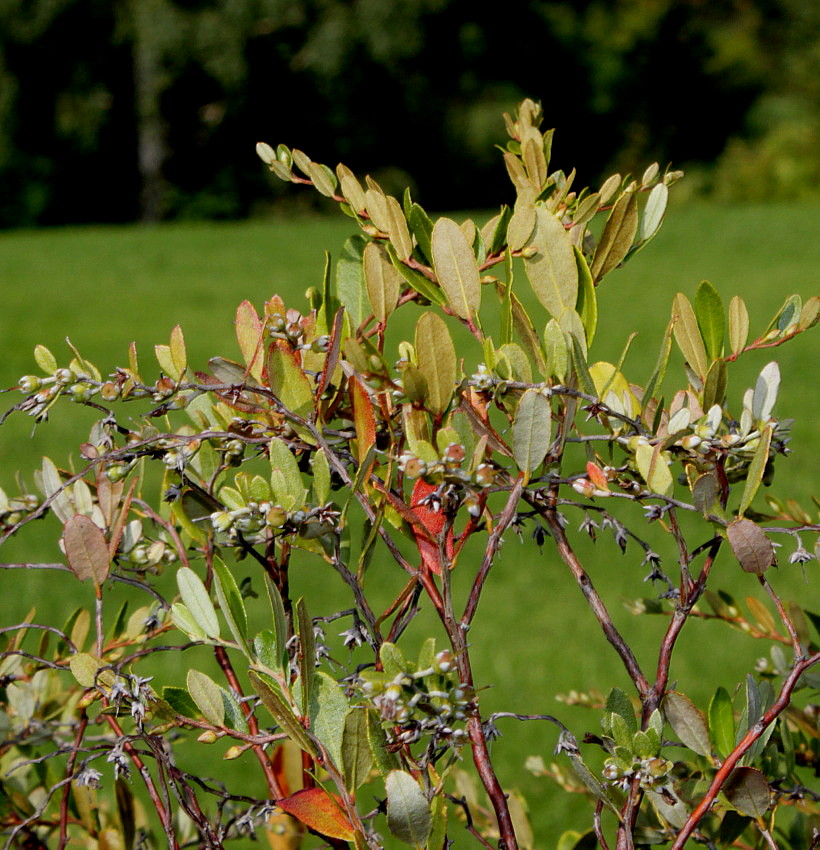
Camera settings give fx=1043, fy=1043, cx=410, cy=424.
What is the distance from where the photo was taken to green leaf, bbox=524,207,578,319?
1.87 feet

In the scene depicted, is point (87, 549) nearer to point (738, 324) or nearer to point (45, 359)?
point (45, 359)

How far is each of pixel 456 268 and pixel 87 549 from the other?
0.27 m

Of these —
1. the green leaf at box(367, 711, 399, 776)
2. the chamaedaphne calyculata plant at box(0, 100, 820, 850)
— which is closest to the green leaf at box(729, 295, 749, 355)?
the chamaedaphne calyculata plant at box(0, 100, 820, 850)

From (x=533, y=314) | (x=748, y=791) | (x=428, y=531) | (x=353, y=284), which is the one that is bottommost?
(x=533, y=314)

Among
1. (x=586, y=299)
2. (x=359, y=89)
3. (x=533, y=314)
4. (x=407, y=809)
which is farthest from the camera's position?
(x=359, y=89)

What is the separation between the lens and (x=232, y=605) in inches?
21.8

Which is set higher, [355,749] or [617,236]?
[617,236]

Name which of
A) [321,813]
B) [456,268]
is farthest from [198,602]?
[456,268]

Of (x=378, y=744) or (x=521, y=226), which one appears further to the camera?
(x=521, y=226)

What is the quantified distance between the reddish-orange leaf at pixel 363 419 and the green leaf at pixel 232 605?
10 cm

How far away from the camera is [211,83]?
745 inches

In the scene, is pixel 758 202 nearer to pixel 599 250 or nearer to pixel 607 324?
pixel 607 324

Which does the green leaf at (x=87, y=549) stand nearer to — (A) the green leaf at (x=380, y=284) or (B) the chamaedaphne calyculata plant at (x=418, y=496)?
(B) the chamaedaphne calyculata plant at (x=418, y=496)

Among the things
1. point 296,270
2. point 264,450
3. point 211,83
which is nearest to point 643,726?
point 264,450
